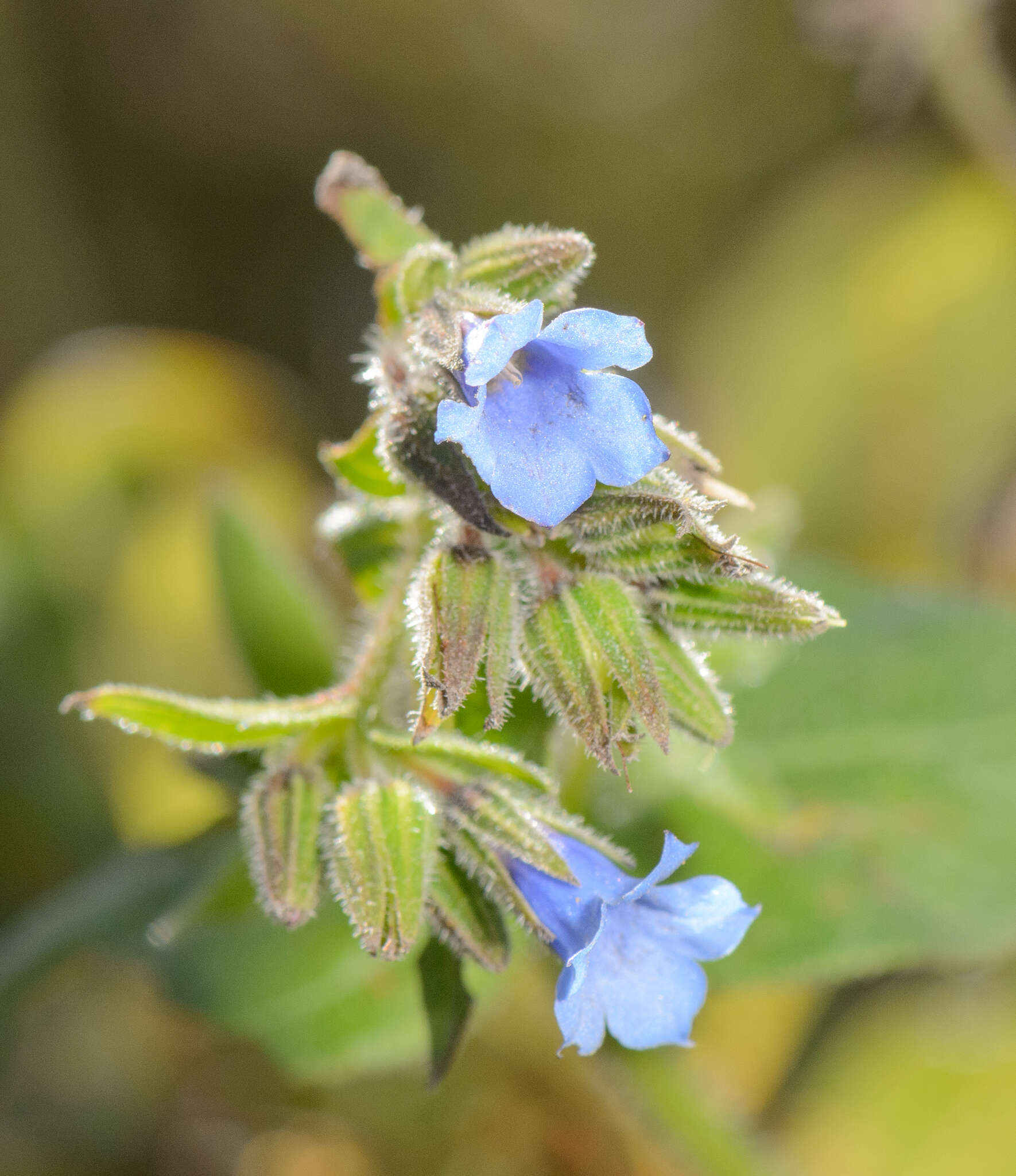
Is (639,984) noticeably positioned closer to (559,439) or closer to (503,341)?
(559,439)

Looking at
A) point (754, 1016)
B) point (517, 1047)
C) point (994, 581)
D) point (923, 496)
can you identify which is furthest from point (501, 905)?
point (923, 496)

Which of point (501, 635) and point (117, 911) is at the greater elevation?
point (501, 635)

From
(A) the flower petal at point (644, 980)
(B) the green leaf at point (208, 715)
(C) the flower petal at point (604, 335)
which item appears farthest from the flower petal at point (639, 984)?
(C) the flower petal at point (604, 335)

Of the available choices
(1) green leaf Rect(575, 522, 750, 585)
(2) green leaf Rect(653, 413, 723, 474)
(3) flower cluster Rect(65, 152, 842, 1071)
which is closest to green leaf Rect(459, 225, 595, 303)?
(3) flower cluster Rect(65, 152, 842, 1071)

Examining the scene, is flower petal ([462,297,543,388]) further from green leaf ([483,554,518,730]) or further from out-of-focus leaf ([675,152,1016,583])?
A: out-of-focus leaf ([675,152,1016,583])

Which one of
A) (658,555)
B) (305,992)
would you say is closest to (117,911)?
(305,992)

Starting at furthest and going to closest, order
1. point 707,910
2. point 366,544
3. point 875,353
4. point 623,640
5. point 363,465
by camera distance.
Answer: point 875,353
point 366,544
point 363,465
point 623,640
point 707,910
